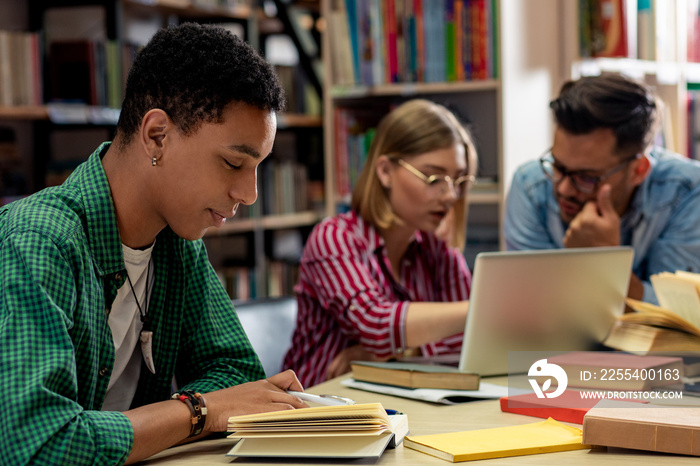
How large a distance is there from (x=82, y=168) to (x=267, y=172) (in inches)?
99.3

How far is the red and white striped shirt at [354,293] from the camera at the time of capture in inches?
67.7

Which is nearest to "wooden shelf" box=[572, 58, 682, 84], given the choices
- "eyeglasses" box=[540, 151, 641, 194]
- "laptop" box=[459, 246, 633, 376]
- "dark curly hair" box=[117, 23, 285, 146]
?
"eyeglasses" box=[540, 151, 641, 194]

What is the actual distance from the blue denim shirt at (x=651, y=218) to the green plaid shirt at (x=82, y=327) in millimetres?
1038

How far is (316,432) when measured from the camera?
962 millimetres

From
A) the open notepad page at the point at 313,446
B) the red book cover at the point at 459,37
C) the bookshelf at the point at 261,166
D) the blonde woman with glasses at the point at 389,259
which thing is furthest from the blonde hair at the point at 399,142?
the open notepad page at the point at 313,446

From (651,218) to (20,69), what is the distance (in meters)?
1.92

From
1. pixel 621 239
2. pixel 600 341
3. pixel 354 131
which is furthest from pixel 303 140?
pixel 600 341

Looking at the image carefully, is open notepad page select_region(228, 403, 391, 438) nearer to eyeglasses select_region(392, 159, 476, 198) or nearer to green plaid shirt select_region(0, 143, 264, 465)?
green plaid shirt select_region(0, 143, 264, 465)

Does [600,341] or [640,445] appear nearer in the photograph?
[640,445]

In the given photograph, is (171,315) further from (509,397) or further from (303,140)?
(303,140)

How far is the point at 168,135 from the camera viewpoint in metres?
1.07

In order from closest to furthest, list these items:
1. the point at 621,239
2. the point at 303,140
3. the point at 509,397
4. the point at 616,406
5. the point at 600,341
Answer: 1. the point at 616,406
2. the point at 509,397
3. the point at 600,341
4. the point at 621,239
5. the point at 303,140

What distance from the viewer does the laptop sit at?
1.39m

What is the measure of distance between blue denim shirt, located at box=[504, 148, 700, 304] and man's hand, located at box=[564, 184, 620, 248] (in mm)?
104
